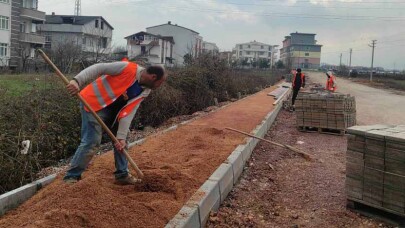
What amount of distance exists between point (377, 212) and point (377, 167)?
55 centimetres

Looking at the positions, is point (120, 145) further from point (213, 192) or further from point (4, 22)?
point (4, 22)

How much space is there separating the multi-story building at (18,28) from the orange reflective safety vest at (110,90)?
38.9 metres

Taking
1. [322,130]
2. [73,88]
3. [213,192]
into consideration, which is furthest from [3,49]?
[213,192]

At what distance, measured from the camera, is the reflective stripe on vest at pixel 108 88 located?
4586mm

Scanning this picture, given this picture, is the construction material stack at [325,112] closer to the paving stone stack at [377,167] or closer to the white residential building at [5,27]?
the paving stone stack at [377,167]

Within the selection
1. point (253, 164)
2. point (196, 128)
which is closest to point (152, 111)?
point (196, 128)

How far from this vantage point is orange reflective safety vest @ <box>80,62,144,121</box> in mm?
4586

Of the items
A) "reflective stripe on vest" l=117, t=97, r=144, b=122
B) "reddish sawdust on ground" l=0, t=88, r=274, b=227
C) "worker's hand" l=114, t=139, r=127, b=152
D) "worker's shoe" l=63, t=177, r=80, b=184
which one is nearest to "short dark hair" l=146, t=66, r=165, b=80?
"reflective stripe on vest" l=117, t=97, r=144, b=122

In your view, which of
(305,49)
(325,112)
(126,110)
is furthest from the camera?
(305,49)

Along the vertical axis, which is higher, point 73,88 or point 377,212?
point 73,88

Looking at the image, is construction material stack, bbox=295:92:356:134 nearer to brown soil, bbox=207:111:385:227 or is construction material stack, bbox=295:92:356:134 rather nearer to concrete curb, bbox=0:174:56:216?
brown soil, bbox=207:111:385:227

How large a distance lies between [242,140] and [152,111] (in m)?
4.24

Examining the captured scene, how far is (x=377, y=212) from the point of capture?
16.0 ft

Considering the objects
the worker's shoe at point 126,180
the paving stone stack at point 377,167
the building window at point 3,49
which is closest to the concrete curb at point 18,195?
the worker's shoe at point 126,180
